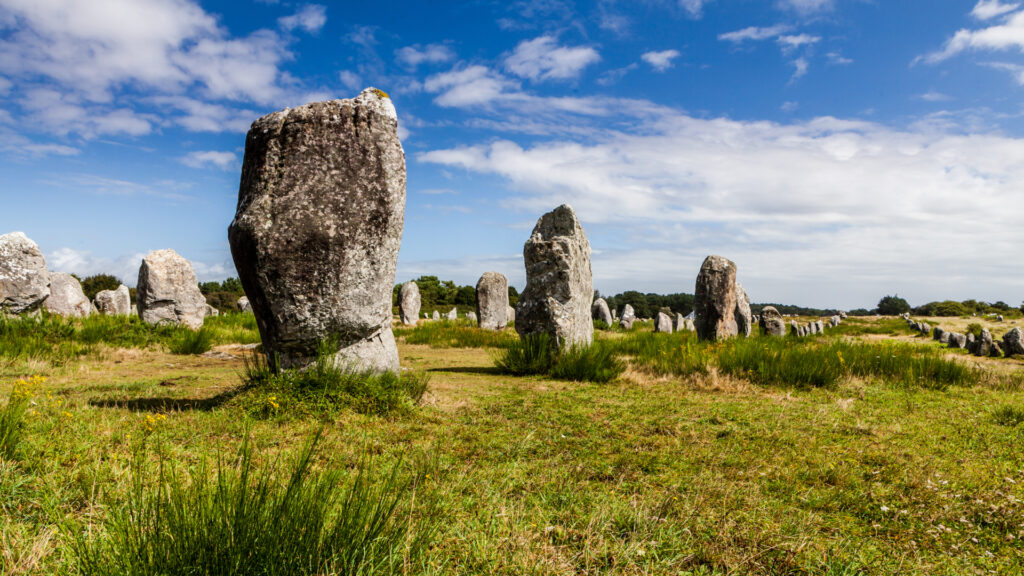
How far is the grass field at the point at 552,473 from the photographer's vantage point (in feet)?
7.16

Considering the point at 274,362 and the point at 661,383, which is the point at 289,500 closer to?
the point at 274,362

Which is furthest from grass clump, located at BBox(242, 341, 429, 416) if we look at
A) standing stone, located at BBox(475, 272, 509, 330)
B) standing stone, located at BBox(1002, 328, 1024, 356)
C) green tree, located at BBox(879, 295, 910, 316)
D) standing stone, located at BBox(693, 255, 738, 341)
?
green tree, located at BBox(879, 295, 910, 316)

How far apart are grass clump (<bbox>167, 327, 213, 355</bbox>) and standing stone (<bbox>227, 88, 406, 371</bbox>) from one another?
618cm


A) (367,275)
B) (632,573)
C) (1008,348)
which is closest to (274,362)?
(367,275)

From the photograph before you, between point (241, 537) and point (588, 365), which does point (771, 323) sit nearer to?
point (588, 365)

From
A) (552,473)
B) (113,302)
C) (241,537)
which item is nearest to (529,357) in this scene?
(552,473)

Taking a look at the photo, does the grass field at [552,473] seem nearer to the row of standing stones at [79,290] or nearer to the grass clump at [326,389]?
the grass clump at [326,389]

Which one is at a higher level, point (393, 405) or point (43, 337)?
point (43, 337)

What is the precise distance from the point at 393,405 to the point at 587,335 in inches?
198

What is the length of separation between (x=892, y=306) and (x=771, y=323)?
213 feet

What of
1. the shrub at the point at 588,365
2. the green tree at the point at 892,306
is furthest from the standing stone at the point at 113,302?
the green tree at the point at 892,306

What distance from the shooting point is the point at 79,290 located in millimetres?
20484

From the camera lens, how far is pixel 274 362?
5.75 metres

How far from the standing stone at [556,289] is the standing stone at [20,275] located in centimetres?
1050
